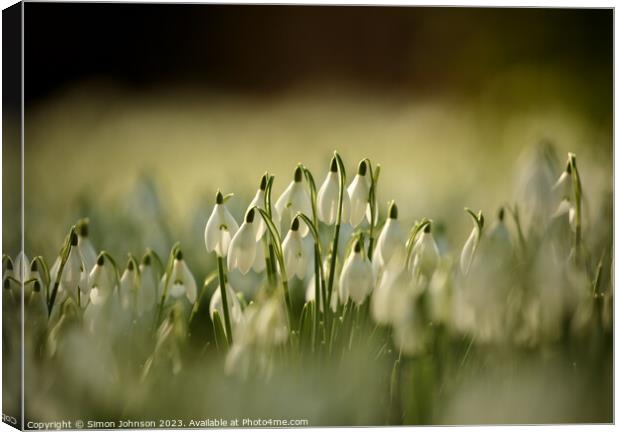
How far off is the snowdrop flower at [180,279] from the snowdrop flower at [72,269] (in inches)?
11.6

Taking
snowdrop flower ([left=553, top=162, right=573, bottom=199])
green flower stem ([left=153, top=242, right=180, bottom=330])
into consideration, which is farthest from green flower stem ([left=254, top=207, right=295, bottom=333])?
snowdrop flower ([left=553, top=162, right=573, bottom=199])

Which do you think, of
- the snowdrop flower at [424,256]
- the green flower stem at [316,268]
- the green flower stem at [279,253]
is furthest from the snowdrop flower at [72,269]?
the snowdrop flower at [424,256]

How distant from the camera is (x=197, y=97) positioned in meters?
3.39

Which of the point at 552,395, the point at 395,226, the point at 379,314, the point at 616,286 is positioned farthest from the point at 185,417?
the point at 616,286

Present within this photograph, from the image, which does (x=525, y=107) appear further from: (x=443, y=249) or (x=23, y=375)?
(x=23, y=375)

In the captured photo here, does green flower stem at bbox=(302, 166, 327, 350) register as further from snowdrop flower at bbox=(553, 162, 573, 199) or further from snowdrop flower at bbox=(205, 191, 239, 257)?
snowdrop flower at bbox=(553, 162, 573, 199)

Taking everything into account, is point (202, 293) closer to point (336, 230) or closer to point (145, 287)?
point (145, 287)

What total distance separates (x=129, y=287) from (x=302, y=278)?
0.56m

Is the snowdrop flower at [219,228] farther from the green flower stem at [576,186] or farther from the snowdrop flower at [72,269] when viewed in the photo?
the green flower stem at [576,186]

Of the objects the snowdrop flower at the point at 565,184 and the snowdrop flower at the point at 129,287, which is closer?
the snowdrop flower at the point at 129,287

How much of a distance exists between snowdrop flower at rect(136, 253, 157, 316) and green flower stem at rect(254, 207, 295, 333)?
40 centimetres

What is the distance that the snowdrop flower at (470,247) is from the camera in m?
3.46

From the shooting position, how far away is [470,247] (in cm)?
346

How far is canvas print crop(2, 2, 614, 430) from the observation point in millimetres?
3354
